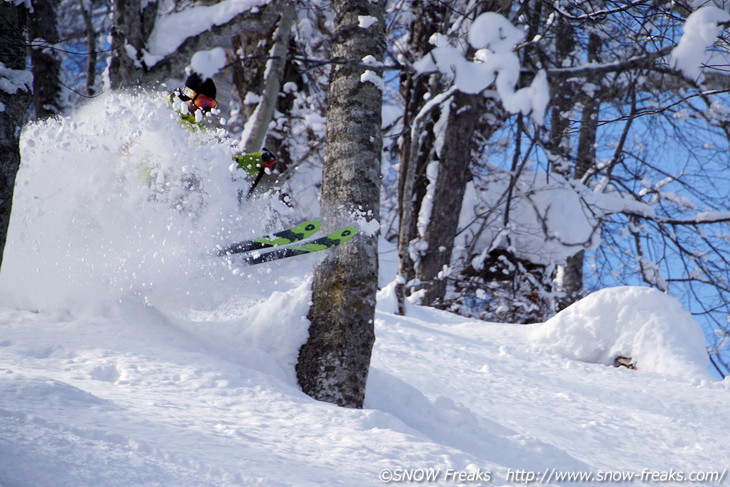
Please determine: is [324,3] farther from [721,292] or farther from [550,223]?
[721,292]

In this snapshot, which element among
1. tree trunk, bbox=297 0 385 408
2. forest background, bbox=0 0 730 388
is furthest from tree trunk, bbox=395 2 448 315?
tree trunk, bbox=297 0 385 408

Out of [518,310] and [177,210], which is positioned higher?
[177,210]

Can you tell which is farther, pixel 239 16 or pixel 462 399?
pixel 239 16

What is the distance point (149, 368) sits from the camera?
10.2 feet

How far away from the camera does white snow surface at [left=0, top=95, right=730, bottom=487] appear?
2.16m

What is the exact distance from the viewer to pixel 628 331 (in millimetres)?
5578

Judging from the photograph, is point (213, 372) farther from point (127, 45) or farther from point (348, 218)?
point (127, 45)

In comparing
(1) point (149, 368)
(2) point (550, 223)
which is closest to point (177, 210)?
(1) point (149, 368)

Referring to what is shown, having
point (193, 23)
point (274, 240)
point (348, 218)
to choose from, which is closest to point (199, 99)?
point (274, 240)

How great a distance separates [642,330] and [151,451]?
4.86 meters

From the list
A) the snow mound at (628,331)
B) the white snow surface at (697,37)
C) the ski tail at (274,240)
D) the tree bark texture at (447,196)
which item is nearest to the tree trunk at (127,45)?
the ski tail at (274,240)

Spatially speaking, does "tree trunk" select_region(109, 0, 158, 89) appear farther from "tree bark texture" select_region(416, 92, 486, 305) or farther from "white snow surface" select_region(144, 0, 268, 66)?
"tree bark texture" select_region(416, 92, 486, 305)

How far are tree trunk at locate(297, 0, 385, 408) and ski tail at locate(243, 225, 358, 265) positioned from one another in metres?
0.06

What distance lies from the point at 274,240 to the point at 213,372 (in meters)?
1.34
